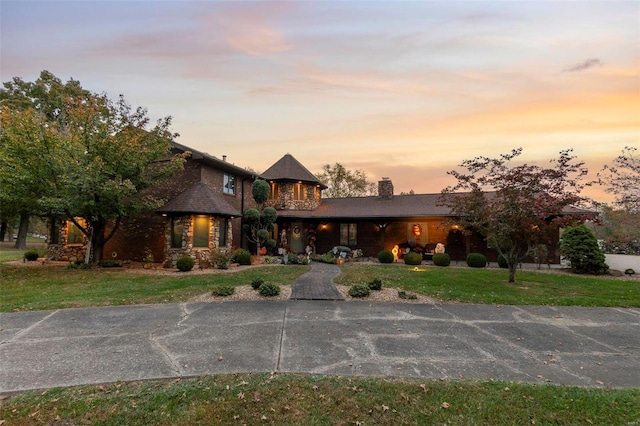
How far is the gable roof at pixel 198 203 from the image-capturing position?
1468cm

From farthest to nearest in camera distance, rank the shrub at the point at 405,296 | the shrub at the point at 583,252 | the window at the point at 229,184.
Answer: the window at the point at 229,184 < the shrub at the point at 583,252 < the shrub at the point at 405,296

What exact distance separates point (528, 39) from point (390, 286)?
30.6 feet

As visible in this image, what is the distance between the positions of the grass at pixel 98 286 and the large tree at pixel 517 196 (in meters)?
7.45

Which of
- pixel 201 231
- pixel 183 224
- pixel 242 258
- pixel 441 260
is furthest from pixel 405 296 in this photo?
pixel 183 224

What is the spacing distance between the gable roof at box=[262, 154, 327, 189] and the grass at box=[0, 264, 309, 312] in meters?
9.31

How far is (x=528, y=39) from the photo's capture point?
9.81m

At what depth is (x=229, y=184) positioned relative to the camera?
60.0 feet

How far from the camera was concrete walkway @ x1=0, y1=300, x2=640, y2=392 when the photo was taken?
4.09 metres

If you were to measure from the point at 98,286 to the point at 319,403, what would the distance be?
990 cm

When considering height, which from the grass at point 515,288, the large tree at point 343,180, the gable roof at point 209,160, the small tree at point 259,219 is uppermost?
the large tree at point 343,180

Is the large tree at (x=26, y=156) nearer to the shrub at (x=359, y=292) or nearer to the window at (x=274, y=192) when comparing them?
the window at (x=274, y=192)

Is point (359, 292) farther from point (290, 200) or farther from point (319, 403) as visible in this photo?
point (290, 200)

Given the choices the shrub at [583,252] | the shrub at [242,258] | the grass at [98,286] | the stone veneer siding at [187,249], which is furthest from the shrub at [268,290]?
the shrub at [583,252]

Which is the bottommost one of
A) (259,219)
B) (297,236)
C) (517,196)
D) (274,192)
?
(297,236)
